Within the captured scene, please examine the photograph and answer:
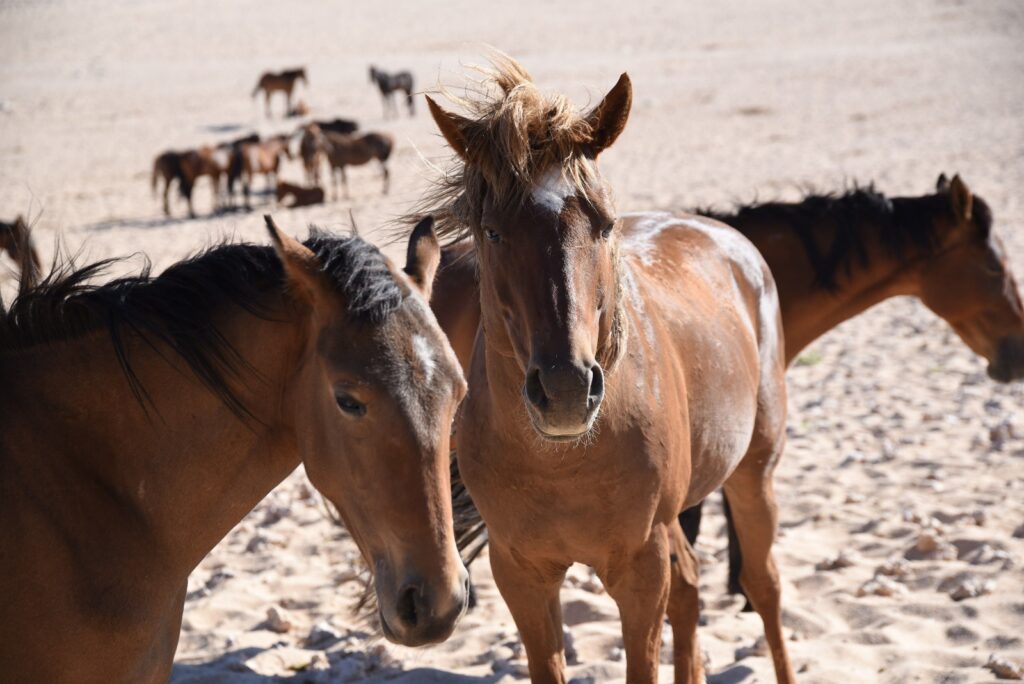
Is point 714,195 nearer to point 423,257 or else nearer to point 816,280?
point 816,280

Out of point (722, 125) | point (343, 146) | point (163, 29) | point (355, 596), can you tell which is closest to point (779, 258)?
point (355, 596)

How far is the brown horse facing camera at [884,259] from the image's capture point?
16.4ft

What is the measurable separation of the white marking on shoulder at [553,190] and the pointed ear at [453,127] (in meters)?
0.27

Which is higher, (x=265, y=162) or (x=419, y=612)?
(x=419, y=612)

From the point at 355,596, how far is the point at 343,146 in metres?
16.6

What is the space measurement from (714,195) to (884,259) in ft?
33.8

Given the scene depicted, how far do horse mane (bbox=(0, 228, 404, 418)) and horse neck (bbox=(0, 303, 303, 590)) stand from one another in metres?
0.03

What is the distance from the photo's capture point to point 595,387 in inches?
93.0

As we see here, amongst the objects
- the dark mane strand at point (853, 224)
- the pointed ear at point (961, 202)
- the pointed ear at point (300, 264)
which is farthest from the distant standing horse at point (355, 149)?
the pointed ear at point (300, 264)

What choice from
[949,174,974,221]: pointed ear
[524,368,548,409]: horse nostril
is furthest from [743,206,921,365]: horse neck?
[524,368,548,409]: horse nostril

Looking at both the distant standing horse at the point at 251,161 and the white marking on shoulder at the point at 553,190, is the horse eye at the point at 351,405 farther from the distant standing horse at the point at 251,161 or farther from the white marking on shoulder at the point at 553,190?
the distant standing horse at the point at 251,161

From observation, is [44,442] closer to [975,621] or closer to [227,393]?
[227,393]

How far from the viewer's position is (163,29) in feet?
161

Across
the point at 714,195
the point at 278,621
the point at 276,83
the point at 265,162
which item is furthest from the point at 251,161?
the point at 278,621
